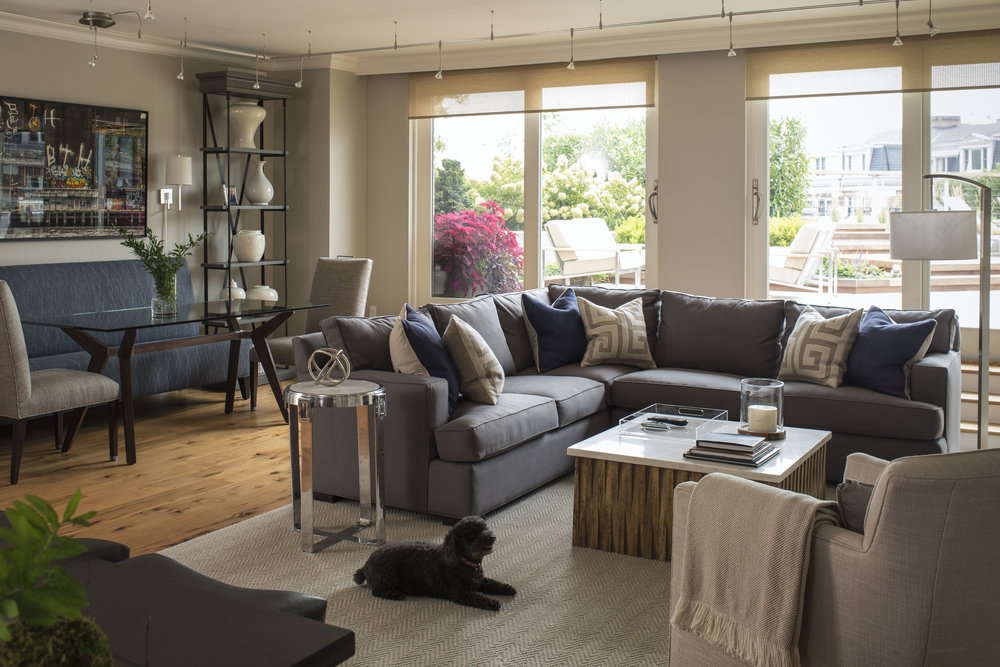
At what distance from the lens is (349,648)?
133 centimetres

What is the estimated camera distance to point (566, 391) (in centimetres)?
435

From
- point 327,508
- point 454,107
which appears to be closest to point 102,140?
point 454,107

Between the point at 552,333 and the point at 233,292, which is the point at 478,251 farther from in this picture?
the point at 552,333

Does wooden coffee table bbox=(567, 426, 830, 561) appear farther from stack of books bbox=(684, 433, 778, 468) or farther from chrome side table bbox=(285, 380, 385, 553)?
chrome side table bbox=(285, 380, 385, 553)

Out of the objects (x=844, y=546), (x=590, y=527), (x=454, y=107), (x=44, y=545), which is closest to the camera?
(x=44, y=545)

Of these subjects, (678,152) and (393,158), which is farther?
(393,158)

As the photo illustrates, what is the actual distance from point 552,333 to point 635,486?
1.72 m

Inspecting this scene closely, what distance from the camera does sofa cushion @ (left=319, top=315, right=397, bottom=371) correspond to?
13.0 feet

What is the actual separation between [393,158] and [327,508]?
13.4 ft

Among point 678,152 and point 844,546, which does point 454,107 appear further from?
point 844,546

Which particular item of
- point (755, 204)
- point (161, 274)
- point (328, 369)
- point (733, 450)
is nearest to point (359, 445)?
point (328, 369)

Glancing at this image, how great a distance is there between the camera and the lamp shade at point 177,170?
632 cm

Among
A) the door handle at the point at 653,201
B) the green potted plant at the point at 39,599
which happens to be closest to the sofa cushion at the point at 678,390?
the door handle at the point at 653,201

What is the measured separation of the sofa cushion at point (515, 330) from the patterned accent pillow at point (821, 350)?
135 cm
